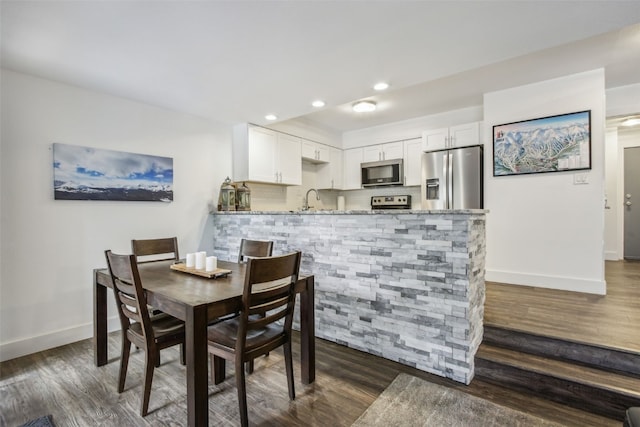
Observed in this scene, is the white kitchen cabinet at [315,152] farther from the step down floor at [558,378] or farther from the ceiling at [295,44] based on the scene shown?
the step down floor at [558,378]

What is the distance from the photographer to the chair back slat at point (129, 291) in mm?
1696

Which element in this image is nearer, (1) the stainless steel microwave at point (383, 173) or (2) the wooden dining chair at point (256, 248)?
(2) the wooden dining chair at point (256, 248)

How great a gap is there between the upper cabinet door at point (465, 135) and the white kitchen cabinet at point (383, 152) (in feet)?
2.87

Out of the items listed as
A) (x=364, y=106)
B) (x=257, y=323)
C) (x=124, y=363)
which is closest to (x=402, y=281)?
(x=257, y=323)

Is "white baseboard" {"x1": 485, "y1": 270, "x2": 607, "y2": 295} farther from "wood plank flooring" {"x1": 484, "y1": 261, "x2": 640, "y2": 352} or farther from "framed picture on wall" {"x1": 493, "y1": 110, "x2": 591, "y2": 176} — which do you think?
"framed picture on wall" {"x1": 493, "y1": 110, "x2": 591, "y2": 176}

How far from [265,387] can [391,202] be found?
3.70 metres

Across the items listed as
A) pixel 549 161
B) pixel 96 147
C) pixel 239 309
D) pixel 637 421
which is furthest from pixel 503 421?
pixel 96 147

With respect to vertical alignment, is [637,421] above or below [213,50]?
below

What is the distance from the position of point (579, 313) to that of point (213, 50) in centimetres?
366

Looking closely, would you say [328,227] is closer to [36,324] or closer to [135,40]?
[135,40]

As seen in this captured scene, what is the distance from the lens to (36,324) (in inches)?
103

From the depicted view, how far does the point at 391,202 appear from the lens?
5109mm

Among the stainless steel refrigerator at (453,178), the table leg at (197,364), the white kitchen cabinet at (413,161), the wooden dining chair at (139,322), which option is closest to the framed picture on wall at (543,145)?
the stainless steel refrigerator at (453,178)

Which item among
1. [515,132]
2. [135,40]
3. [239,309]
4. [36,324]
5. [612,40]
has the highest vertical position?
[612,40]
